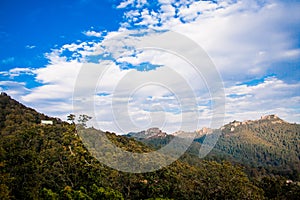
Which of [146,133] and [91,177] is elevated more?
[146,133]

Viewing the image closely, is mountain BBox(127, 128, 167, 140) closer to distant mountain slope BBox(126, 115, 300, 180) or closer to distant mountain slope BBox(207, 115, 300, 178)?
distant mountain slope BBox(126, 115, 300, 180)

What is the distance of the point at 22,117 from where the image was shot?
178 ft

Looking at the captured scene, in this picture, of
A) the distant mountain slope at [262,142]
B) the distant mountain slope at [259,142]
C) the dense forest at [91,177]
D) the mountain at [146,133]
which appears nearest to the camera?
the dense forest at [91,177]

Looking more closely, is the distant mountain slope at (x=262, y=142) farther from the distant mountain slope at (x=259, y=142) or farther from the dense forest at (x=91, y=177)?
the dense forest at (x=91, y=177)

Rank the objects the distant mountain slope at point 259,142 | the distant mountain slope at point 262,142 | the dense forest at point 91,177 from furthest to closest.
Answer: the distant mountain slope at point 262,142, the distant mountain slope at point 259,142, the dense forest at point 91,177

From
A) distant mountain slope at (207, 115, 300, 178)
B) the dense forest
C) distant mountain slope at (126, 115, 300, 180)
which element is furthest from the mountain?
distant mountain slope at (207, 115, 300, 178)

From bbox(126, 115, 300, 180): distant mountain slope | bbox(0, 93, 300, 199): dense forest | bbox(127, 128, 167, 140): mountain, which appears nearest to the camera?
bbox(0, 93, 300, 199): dense forest

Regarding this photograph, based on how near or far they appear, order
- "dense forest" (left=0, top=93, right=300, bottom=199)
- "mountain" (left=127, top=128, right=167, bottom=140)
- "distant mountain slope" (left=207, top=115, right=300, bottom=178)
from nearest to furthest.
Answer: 1. "dense forest" (left=0, top=93, right=300, bottom=199)
2. "mountain" (left=127, top=128, right=167, bottom=140)
3. "distant mountain slope" (left=207, top=115, right=300, bottom=178)

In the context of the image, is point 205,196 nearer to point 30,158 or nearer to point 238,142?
point 30,158

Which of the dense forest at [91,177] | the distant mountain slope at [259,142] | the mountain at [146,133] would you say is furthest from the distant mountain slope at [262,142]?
the dense forest at [91,177]

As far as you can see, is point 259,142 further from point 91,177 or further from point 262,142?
point 91,177

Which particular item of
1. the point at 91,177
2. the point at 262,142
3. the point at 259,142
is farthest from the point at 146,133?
the point at 262,142

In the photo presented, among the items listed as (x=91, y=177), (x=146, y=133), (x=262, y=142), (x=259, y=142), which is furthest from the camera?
(x=262, y=142)

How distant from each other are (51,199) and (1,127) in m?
34.1
